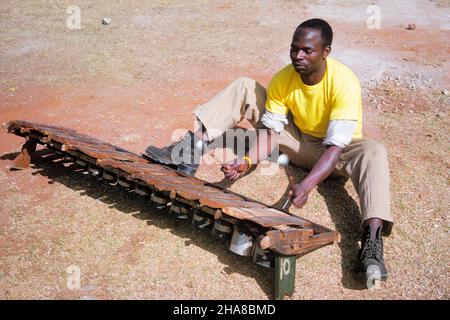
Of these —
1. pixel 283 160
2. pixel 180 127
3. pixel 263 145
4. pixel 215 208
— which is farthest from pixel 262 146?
pixel 180 127

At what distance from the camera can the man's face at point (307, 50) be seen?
3.51 metres

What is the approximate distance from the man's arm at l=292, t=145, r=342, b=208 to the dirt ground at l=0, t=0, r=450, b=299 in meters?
0.50

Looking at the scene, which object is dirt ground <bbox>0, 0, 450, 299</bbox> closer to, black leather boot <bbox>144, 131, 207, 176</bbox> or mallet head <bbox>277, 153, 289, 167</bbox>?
mallet head <bbox>277, 153, 289, 167</bbox>

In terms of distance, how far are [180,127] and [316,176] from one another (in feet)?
7.72

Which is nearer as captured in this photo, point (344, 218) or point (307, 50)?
point (307, 50)

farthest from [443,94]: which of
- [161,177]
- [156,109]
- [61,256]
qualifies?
[61,256]

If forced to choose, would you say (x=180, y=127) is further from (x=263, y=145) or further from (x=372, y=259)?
(x=372, y=259)

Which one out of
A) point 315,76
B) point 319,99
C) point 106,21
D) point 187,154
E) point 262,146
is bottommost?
point 187,154

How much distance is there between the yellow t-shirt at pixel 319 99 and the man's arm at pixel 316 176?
0.92 feet

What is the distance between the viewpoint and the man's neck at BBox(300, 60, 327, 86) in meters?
3.71

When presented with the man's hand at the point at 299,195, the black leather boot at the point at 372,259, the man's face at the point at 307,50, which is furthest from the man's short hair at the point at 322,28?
the black leather boot at the point at 372,259

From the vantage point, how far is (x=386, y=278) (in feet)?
10.4

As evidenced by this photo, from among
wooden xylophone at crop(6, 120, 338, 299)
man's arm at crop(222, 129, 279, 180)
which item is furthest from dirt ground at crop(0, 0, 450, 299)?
man's arm at crop(222, 129, 279, 180)

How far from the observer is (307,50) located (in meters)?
3.54
